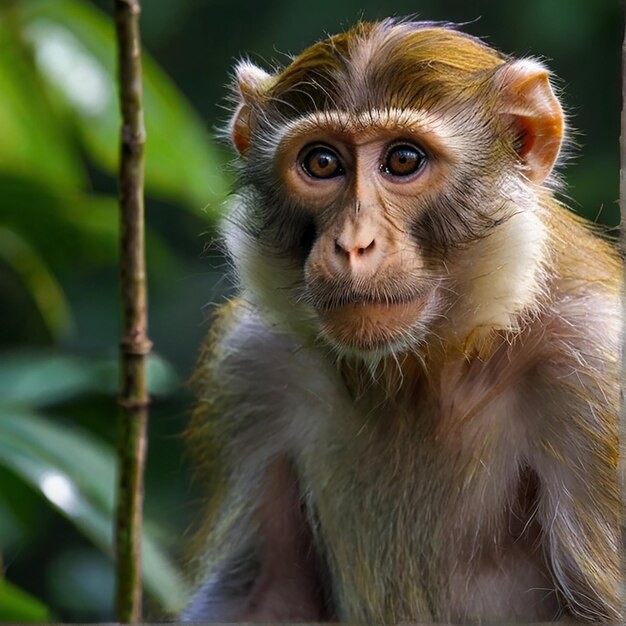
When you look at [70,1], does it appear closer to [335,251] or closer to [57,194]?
[57,194]

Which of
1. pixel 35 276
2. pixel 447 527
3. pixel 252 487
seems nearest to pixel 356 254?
pixel 447 527

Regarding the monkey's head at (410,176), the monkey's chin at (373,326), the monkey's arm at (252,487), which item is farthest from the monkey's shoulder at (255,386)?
the monkey's chin at (373,326)

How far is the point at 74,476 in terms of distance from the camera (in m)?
3.04

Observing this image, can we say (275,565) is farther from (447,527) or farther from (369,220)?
(369,220)

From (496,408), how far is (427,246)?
0.45m

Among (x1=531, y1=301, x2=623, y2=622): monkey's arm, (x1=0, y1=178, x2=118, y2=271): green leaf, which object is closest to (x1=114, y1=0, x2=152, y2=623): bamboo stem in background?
(x1=531, y1=301, x2=623, y2=622): monkey's arm

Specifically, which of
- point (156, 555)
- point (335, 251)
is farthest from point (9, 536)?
point (335, 251)

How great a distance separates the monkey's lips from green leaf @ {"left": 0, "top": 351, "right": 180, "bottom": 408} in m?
1.36

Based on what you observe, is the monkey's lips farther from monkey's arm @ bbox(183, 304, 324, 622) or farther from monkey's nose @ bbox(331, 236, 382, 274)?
monkey's arm @ bbox(183, 304, 324, 622)

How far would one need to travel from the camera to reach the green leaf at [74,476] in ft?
9.64

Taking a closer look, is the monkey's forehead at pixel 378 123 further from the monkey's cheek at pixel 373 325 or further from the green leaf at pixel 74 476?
the green leaf at pixel 74 476

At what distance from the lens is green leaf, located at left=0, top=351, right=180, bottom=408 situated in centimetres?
370

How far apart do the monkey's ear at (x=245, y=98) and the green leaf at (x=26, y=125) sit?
1131mm

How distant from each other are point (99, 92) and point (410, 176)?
1.51 m
